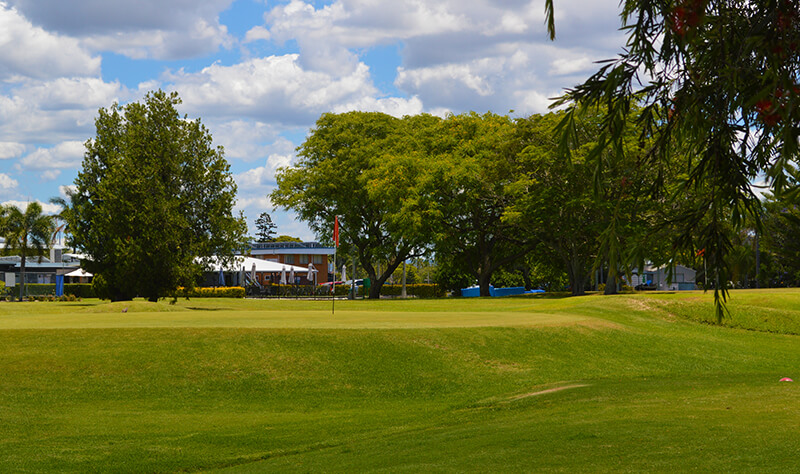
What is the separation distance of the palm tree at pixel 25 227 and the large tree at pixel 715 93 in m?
68.9

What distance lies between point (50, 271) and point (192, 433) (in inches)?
3313

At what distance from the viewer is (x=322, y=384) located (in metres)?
17.9

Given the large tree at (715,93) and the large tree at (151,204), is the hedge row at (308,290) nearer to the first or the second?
the large tree at (151,204)

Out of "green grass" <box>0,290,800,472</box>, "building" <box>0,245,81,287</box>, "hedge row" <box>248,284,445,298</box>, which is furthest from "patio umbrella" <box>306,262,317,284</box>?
"green grass" <box>0,290,800,472</box>

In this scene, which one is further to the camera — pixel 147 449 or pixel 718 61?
pixel 147 449

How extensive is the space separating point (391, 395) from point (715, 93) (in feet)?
36.8

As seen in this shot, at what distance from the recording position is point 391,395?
57.4 feet

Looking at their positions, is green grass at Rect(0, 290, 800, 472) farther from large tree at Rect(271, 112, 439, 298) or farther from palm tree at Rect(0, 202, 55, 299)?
palm tree at Rect(0, 202, 55, 299)

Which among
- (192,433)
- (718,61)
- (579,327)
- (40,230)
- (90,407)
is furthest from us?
(40,230)

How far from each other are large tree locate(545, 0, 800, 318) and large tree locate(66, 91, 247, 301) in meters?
35.9

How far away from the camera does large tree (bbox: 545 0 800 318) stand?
273 inches

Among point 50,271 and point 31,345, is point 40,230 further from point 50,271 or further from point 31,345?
point 31,345

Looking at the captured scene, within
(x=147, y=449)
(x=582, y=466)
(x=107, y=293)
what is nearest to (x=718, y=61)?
(x=582, y=466)

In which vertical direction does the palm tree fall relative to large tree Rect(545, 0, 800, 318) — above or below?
above
